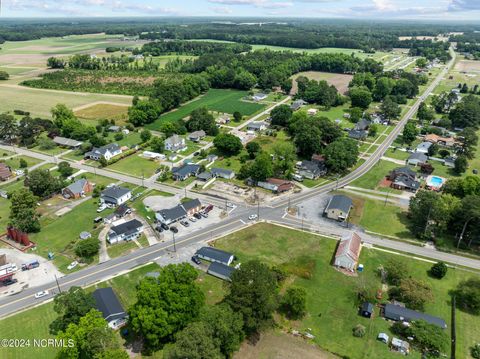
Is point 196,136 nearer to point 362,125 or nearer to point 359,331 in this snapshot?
point 362,125

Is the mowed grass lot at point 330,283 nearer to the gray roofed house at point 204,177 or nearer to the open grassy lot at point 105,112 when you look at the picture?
the gray roofed house at point 204,177

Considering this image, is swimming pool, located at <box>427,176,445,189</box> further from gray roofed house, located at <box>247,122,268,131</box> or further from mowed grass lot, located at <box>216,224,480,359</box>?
gray roofed house, located at <box>247,122,268,131</box>

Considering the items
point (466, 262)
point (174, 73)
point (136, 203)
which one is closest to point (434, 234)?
point (466, 262)

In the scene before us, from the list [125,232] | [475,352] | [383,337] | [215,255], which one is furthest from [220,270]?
[475,352]

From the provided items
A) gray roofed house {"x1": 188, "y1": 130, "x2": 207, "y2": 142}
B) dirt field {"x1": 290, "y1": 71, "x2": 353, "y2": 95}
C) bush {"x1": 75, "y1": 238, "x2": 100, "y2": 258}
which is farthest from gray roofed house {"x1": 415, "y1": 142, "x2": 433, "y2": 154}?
bush {"x1": 75, "y1": 238, "x2": 100, "y2": 258}

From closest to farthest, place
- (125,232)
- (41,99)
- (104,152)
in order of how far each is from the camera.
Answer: (125,232) → (104,152) → (41,99)
